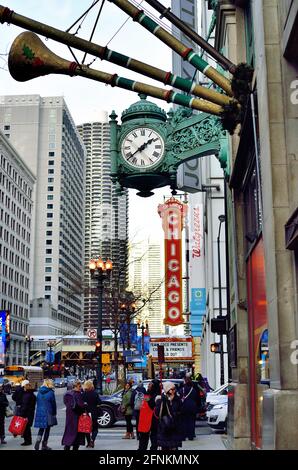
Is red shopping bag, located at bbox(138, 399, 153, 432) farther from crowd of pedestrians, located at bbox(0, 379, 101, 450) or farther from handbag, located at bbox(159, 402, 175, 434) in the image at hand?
handbag, located at bbox(159, 402, 175, 434)

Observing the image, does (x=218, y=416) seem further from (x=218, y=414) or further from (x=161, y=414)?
(x=161, y=414)

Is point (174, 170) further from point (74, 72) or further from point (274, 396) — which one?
point (274, 396)

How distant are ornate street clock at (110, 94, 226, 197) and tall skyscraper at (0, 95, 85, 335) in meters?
140

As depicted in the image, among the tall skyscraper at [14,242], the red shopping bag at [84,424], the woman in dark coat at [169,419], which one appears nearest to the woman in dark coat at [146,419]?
the red shopping bag at [84,424]

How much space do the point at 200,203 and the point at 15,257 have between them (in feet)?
232

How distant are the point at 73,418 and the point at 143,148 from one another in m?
6.19

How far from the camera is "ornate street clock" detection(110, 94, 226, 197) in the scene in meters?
12.9

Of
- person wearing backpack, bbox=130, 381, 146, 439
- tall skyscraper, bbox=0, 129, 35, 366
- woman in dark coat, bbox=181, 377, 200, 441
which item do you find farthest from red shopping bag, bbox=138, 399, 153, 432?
tall skyscraper, bbox=0, 129, 35, 366

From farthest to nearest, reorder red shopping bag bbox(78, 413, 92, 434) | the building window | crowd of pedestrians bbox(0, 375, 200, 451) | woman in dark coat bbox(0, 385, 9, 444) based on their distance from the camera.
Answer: woman in dark coat bbox(0, 385, 9, 444)
red shopping bag bbox(78, 413, 92, 434)
the building window
crowd of pedestrians bbox(0, 375, 200, 451)

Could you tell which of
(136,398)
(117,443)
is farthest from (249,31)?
(117,443)

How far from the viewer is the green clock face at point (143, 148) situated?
512 inches

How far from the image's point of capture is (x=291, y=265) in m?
7.93

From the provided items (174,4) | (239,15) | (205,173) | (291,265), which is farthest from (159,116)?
(205,173)

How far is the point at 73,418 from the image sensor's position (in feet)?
45.4
